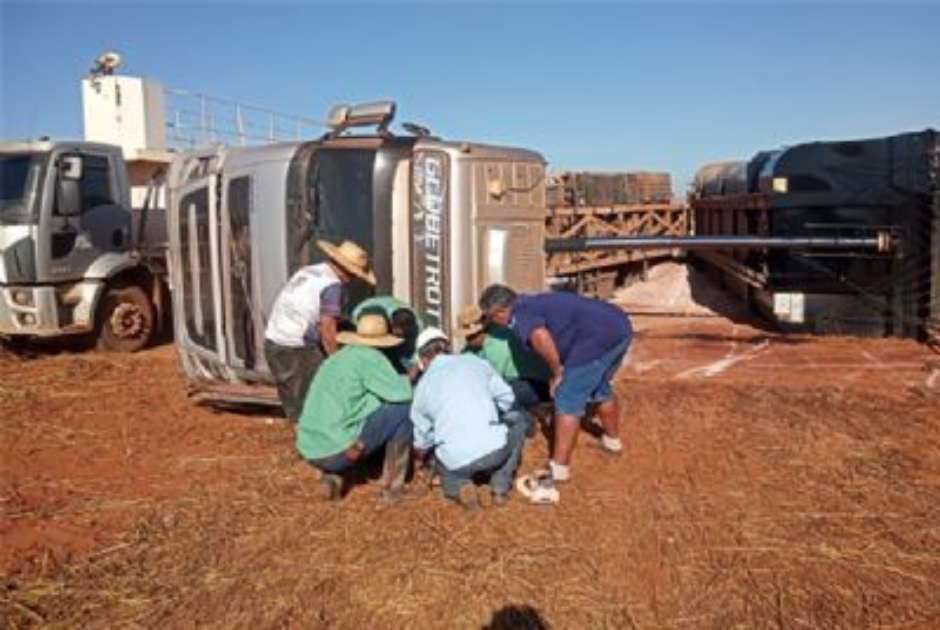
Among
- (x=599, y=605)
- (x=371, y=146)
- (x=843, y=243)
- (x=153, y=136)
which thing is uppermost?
(x=153, y=136)

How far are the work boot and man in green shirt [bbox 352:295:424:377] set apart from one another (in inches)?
24.6

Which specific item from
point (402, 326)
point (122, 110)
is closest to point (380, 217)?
point (402, 326)

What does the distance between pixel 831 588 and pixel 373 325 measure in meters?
2.87

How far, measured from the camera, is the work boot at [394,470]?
4.86 metres

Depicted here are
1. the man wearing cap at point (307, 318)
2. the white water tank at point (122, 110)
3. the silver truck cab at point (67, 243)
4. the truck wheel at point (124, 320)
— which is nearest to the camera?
the man wearing cap at point (307, 318)

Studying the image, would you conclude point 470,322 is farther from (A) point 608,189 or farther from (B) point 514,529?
(A) point 608,189

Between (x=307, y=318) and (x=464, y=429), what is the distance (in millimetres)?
1622

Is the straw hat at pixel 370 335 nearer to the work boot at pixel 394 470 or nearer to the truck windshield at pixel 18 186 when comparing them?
the work boot at pixel 394 470

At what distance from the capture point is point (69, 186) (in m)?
9.23

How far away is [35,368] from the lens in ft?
30.6

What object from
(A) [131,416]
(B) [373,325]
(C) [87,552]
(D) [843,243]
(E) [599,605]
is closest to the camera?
(E) [599,605]

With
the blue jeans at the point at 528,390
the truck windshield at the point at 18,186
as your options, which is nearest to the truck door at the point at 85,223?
the truck windshield at the point at 18,186

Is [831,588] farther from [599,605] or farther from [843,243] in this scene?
[843,243]

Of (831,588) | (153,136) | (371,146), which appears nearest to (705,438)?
(831,588)
